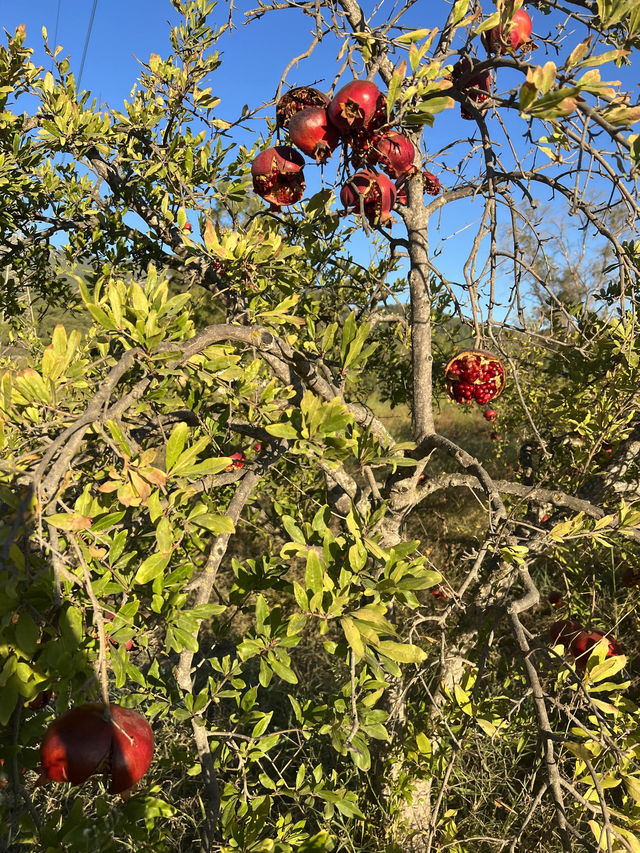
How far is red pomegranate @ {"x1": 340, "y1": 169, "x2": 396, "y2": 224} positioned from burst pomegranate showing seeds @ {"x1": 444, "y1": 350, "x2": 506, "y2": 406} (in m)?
0.52

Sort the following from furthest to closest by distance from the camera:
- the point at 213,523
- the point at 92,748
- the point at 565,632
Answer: the point at 565,632 < the point at 213,523 < the point at 92,748

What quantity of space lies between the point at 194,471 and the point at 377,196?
0.84m

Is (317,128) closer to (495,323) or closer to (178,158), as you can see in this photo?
(495,323)

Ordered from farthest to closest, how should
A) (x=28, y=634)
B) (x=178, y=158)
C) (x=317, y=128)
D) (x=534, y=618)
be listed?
(x=534, y=618)
(x=178, y=158)
(x=317, y=128)
(x=28, y=634)

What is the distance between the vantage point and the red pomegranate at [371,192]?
1.18 metres

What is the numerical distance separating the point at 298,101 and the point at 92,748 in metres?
1.40

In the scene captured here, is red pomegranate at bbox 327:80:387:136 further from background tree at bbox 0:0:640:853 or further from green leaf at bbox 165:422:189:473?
green leaf at bbox 165:422:189:473

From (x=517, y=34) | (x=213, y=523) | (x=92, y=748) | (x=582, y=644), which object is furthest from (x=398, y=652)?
(x=517, y=34)

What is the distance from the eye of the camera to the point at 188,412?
1.33m

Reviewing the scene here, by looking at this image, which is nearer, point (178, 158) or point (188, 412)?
point (188, 412)

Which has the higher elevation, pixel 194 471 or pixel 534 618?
pixel 194 471

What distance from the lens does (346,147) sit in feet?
3.82

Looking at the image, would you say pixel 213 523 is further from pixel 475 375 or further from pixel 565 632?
pixel 565 632

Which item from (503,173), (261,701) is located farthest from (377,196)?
(261,701)
